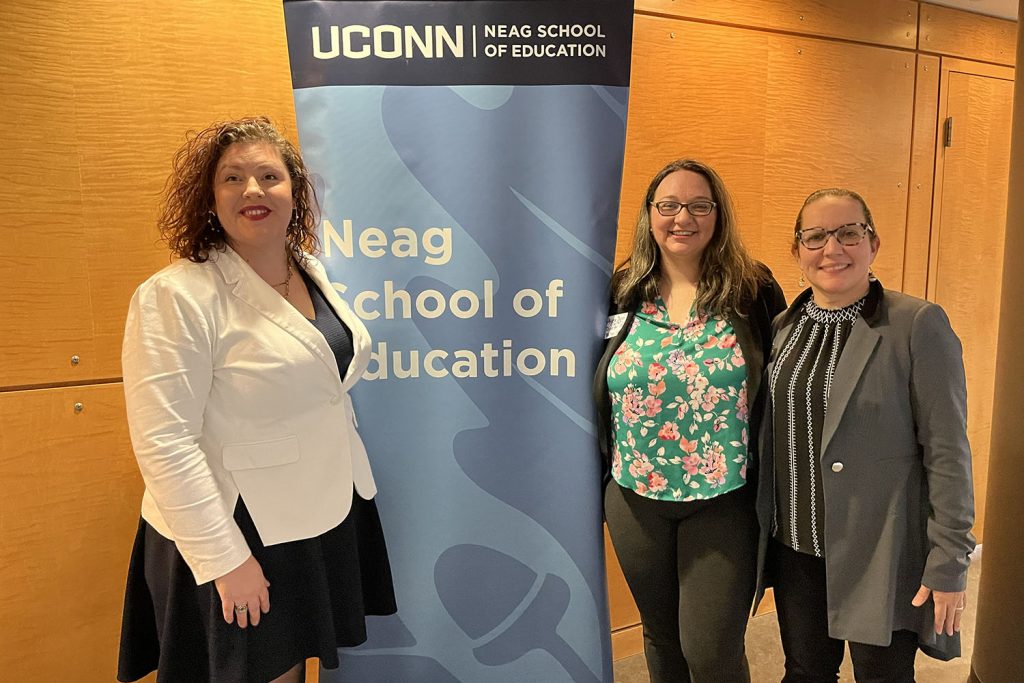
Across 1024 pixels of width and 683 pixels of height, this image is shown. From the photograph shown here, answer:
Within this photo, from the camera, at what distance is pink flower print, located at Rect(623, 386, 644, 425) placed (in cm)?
184

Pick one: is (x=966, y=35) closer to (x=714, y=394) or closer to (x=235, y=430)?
(x=714, y=394)

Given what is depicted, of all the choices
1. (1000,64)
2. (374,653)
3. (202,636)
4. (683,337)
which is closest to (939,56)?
(1000,64)

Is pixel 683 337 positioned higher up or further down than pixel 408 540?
higher up

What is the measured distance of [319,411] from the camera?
1552mm

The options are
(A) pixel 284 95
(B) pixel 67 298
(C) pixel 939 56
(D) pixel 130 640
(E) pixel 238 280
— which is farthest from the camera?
(C) pixel 939 56

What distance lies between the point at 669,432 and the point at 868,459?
430 millimetres

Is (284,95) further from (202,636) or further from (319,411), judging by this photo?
(202,636)

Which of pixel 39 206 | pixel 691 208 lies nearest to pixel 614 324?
pixel 691 208

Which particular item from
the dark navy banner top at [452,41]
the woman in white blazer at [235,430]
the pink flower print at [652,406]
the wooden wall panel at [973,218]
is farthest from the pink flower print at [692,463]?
the wooden wall panel at [973,218]

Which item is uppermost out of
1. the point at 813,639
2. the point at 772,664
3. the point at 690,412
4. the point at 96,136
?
the point at 96,136

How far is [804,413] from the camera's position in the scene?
169cm

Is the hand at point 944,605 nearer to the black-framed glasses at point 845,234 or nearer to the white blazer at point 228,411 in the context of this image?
the black-framed glasses at point 845,234

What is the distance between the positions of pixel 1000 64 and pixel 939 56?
0.45 meters

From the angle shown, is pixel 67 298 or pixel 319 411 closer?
pixel 319 411
